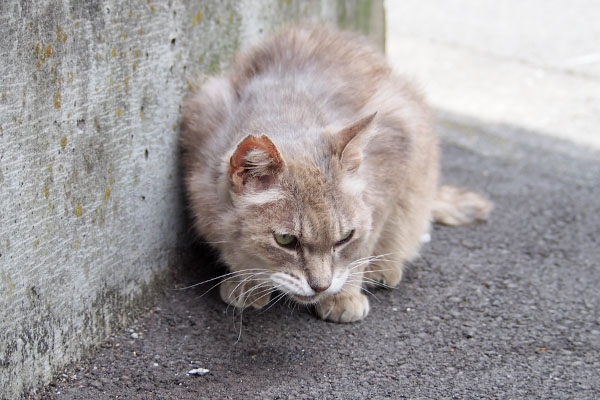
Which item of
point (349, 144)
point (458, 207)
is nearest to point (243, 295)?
point (349, 144)

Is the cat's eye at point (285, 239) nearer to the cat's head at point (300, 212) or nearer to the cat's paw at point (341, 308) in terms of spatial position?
the cat's head at point (300, 212)

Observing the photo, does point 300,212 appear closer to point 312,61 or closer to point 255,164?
point 255,164

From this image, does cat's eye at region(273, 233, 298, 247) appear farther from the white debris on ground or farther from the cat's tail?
the cat's tail

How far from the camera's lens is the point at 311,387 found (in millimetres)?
2795

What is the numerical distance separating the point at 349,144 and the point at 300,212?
0.36 metres

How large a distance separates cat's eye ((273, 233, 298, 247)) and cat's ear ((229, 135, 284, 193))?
0.22m

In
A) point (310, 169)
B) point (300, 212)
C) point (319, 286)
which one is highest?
point (310, 169)

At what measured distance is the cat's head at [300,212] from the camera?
2.79 meters

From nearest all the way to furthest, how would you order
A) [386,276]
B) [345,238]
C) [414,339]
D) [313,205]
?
[313,205], [345,238], [414,339], [386,276]

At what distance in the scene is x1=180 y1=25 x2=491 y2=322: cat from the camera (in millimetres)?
2820

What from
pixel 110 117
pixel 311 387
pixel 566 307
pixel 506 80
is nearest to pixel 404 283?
pixel 566 307

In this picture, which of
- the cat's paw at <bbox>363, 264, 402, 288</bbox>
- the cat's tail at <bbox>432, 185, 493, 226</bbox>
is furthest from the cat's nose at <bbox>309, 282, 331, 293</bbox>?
the cat's tail at <bbox>432, 185, 493, 226</bbox>

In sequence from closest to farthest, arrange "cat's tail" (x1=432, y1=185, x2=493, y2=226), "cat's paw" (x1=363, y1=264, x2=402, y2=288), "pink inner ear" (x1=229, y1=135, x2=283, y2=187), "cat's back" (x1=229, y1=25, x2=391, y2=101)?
1. "pink inner ear" (x1=229, y1=135, x2=283, y2=187)
2. "cat's back" (x1=229, y1=25, x2=391, y2=101)
3. "cat's paw" (x1=363, y1=264, x2=402, y2=288)
4. "cat's tail" (x1=432, y1=185, x2=493, y2=226)

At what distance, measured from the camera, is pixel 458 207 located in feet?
14.7
